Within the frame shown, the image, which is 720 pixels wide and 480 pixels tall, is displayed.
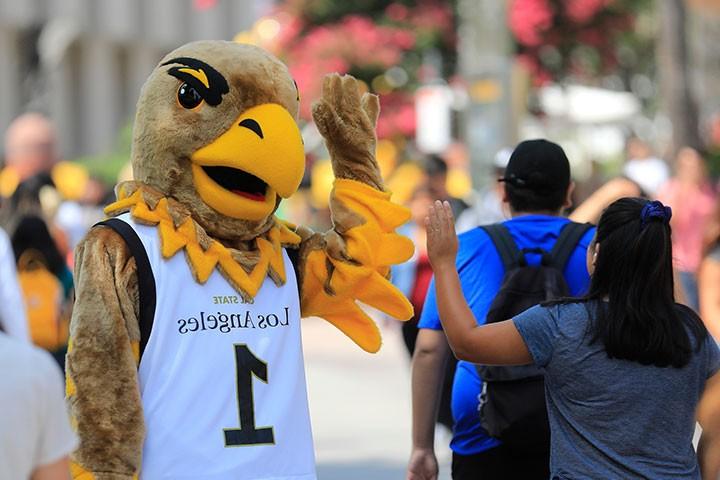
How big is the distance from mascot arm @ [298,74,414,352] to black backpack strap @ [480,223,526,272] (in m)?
0.48

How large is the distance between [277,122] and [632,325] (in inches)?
47.3

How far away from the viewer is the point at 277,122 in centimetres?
427

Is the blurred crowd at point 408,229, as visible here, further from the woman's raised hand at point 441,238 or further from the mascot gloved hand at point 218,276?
the woman's raised hand at point 441,238

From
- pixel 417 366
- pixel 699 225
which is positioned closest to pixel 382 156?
pixel 699 225

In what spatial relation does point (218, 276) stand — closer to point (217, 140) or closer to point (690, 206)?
point (217, 140)

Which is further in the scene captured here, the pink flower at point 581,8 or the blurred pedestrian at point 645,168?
the pink flower at point 581,8

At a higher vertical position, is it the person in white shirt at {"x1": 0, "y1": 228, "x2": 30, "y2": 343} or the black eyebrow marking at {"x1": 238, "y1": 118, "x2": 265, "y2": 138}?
the black eyebrow marking at {"x1": 238, "y1": 118, "x2": 265, "y2": 138}

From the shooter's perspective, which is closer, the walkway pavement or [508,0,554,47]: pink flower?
the walkway pavement

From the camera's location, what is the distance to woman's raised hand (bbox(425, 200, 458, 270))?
13.5 ft

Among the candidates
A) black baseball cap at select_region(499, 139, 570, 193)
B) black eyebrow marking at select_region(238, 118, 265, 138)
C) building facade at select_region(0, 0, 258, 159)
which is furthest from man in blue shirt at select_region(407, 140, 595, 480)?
building facade at select_region(0, 0, 258, 159)

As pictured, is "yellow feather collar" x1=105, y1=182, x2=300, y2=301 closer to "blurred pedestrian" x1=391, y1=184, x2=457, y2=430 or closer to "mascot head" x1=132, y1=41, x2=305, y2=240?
"mascot head" x1=132, y1=41, x2=305, y2=240

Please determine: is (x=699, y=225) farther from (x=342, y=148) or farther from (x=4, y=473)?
(x=4, y=473)

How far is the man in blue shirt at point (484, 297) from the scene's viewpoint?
4867mm

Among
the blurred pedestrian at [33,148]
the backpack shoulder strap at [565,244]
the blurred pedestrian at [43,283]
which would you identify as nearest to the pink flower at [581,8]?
the blurred pedestrian at [33,148]
